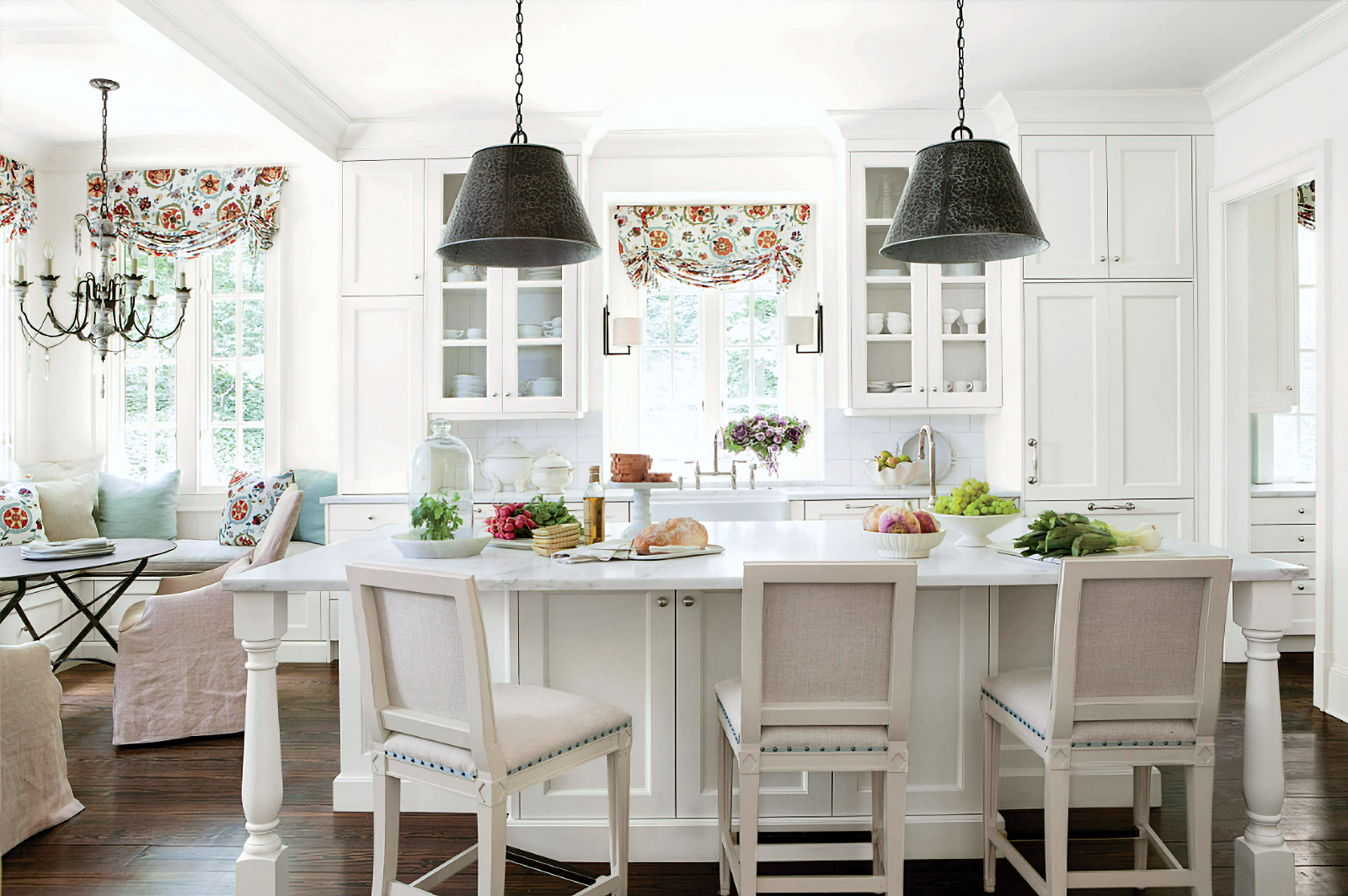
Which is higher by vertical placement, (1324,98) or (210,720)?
(1324,98)

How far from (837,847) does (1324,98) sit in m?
3.61

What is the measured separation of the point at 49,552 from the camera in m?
3.35

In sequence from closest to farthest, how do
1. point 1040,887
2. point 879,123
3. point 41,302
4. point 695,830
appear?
point 1040,887, point 695,830, point 879,123, point 41,302

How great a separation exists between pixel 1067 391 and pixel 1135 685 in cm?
269

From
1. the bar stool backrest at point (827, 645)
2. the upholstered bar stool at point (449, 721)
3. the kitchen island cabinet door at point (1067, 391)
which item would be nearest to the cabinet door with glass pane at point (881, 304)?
the kitchen island cabinet door at point (1067, 391)

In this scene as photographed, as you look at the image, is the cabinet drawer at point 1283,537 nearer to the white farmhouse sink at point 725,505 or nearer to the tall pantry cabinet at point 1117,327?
the tall pantry cabinet at point 1117,327

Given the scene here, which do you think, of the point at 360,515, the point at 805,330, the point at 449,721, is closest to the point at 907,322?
the point at 805,330

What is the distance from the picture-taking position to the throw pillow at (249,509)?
446cm

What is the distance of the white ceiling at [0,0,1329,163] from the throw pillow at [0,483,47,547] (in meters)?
1.93

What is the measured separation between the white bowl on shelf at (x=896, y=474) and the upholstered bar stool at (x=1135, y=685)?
2.53 meters

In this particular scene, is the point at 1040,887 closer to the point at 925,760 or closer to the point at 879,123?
the point at 925,760

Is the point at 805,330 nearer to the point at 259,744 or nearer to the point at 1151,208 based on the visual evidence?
the point at 1151,208

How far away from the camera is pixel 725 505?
14.5 feet

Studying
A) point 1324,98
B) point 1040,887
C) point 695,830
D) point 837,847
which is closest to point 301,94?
point 695,830
